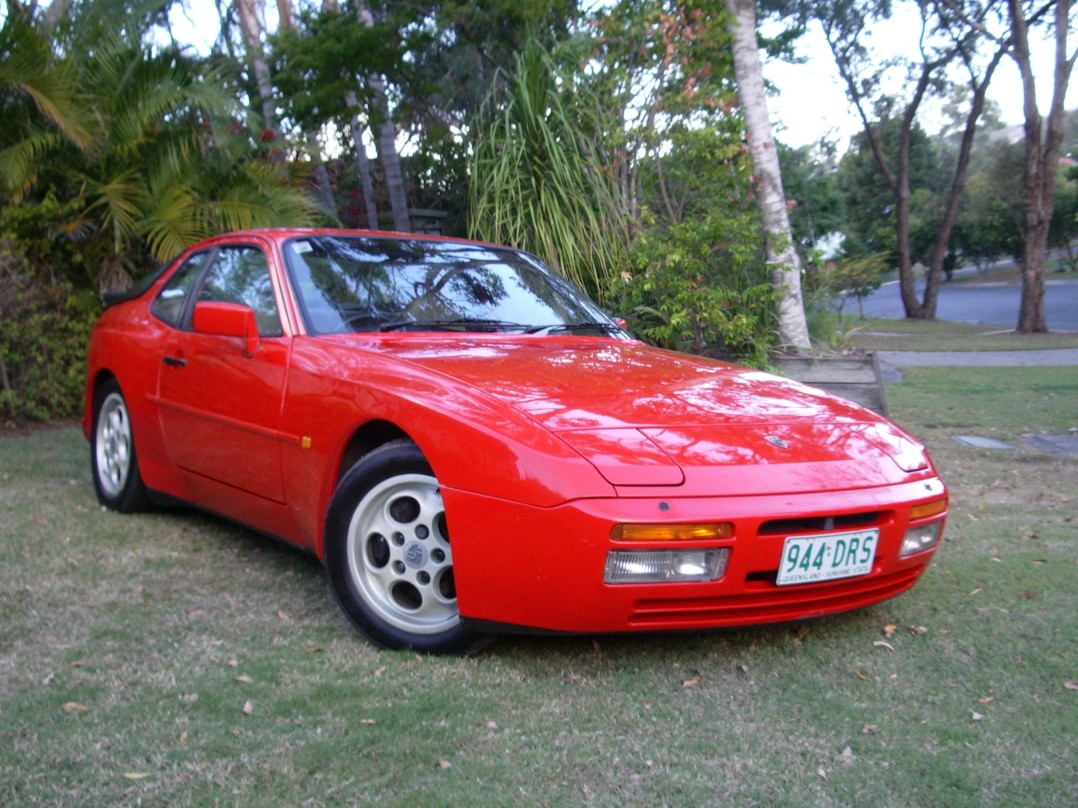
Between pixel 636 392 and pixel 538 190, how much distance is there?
505 cm

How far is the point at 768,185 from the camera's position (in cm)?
812

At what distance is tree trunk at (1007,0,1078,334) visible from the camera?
62.5 ft

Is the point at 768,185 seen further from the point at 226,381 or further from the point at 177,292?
the point at 226,381

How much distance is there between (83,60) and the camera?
8.62 meters

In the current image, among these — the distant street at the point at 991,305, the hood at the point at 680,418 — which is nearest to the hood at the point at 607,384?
the hood at the point at 680,418

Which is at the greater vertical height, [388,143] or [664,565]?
[388,143]

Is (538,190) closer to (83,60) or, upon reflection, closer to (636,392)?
(83,60)

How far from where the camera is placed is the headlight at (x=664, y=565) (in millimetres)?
2883

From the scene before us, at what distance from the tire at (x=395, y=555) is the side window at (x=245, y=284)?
36.5 inches

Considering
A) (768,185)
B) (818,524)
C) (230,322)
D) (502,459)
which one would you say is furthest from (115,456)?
(768,185)

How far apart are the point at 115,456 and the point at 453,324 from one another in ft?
6.94

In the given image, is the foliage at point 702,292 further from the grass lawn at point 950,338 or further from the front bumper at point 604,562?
the grass lawn at point 950,338

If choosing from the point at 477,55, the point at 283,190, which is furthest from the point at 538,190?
the point at 477,55

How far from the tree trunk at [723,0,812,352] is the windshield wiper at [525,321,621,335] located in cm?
314
